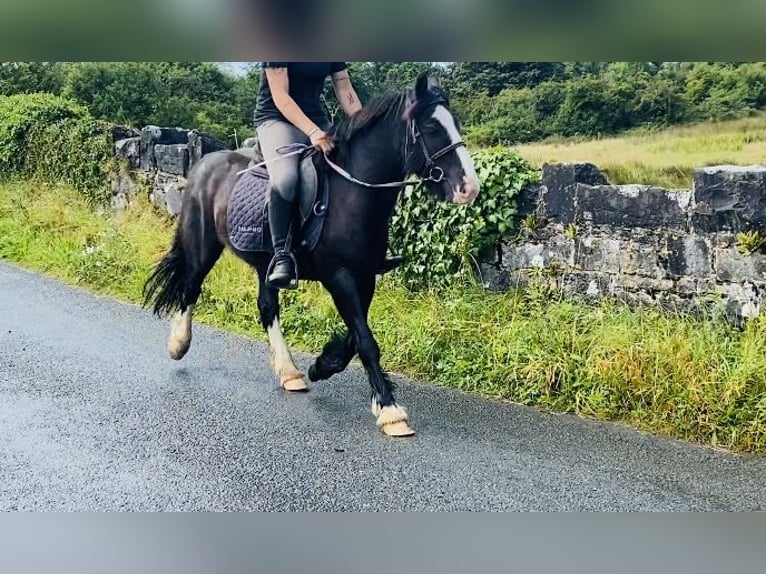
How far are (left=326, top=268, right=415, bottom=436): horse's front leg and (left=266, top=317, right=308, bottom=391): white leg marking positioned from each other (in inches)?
21.9

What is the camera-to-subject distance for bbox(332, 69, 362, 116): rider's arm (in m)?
4.00

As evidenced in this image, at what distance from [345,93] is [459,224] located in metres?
1.29

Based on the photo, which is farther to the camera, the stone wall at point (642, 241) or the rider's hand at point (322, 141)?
the stone wall at point (642, 241)

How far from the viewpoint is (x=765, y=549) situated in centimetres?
354

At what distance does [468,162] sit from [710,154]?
5.69 feet

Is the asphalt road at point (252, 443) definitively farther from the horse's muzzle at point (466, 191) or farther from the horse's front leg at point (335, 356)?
the horse's muzzle at point (466, 191)

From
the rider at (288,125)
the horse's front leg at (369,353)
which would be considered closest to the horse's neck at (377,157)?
the rider at (288,125)

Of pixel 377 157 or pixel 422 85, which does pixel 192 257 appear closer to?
pixel 377 157

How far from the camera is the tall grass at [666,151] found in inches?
181

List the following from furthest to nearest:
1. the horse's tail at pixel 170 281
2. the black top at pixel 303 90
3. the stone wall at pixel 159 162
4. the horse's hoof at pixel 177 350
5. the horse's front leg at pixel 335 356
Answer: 1. the stone wall at pixel 159 162
2. the horse's tail at pixel 170 281
3. the horse's hoof at pixel 177 350
4. the horse's front leg at pixel 335 356
5. the black top at pixel 303 90

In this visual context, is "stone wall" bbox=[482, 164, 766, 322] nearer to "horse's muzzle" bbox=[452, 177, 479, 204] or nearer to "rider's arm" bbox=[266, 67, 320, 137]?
"horse's muzzle" bbox=[452, 177, 479, 204]

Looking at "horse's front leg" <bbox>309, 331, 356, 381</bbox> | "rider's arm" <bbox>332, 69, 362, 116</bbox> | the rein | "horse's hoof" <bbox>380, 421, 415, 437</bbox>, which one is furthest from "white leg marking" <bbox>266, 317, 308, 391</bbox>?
"rider's arm" <bbox>332, 69, 362, 116</bbox>

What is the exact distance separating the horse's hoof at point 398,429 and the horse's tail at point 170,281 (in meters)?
1.33

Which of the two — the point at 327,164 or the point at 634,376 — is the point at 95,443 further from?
the point at 634,376
